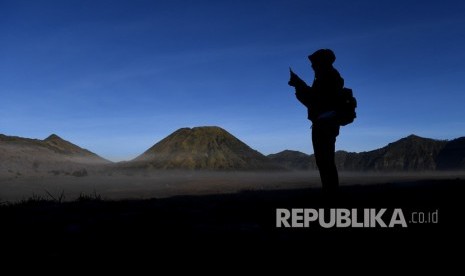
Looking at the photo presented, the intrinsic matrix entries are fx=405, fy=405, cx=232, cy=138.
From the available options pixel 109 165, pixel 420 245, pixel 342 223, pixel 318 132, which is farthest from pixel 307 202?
pixel 109 165

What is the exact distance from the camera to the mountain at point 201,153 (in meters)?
Answer: 132

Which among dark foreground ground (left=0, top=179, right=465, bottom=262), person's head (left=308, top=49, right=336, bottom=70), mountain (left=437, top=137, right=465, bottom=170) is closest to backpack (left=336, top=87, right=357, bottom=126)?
person's head (left=308, top=49, right=336, bottom=70)

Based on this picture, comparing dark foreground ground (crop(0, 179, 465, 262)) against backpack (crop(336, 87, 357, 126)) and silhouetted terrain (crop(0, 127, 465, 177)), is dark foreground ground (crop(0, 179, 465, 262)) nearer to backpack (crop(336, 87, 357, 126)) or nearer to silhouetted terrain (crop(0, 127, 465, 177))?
backpack (crop(336, 87, 357, 126))

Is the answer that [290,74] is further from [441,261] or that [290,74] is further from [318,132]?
[441,261]

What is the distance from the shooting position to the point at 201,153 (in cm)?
14112

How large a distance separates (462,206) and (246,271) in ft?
12.0

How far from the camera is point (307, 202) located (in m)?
5.50

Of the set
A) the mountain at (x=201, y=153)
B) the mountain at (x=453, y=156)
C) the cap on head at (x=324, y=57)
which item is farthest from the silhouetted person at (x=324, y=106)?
the mountain at (x=453, y=156)

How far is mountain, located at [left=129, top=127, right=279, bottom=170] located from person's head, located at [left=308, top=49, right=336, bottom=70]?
123m

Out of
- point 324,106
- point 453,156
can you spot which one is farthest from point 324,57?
point 453,156

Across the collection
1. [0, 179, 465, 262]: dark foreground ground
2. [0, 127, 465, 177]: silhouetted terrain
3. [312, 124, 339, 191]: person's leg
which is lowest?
[0, 179, 465, 262]: dark foreground ground

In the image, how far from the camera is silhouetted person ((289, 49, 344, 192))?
5.39 metres

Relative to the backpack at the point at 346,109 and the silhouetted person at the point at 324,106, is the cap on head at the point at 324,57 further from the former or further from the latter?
the backpack at the point at 346,109

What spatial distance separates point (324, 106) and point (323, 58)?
2.31 ft
